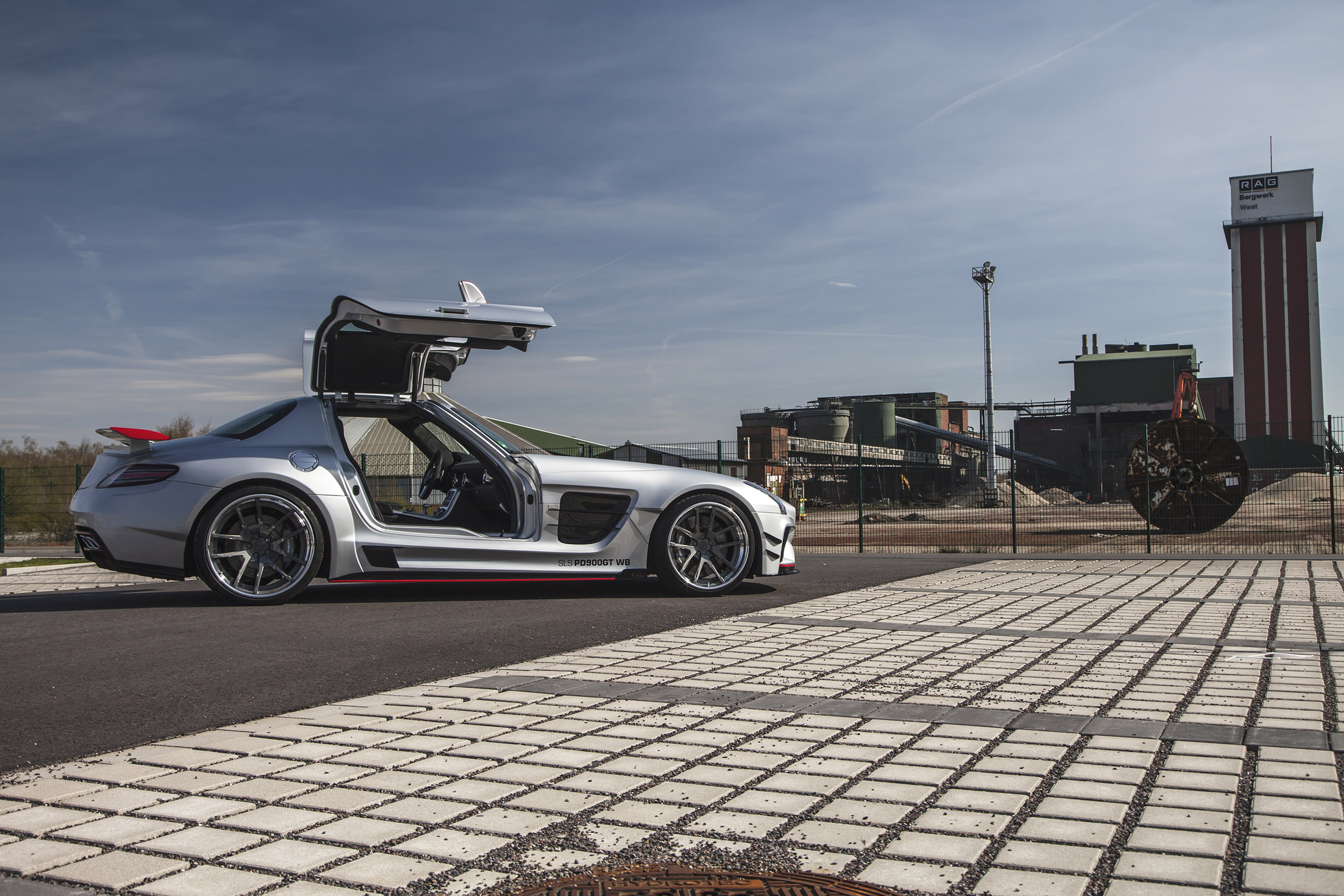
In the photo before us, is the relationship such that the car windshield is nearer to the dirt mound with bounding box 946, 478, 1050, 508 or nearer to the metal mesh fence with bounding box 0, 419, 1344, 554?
the metal mesh fence with bounding box 0, 419, 1344, 554

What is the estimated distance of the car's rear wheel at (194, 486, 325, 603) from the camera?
22.7 ft

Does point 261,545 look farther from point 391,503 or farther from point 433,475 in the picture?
point 433,475

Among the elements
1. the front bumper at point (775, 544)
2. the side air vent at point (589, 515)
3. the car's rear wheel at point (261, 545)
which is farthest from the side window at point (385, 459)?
the front bumper at point (775, 544)

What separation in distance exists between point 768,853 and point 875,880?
10.8 inches

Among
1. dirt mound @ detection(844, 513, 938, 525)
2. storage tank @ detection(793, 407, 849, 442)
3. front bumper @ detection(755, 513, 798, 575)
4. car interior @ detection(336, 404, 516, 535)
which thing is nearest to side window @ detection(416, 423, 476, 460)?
car interior @ detection(336, 404, 516, 535)

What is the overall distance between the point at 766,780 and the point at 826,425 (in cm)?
6365

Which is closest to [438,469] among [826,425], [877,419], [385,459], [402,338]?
[402,338]

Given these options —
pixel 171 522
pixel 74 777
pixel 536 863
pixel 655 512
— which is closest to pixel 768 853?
pixel 536 863

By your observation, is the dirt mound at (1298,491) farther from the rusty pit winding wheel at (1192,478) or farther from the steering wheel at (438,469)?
the steering wheel at (438,469)

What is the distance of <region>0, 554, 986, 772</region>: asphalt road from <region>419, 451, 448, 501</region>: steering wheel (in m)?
0.84

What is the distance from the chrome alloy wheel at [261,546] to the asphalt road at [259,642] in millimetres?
213

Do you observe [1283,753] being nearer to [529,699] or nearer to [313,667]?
[529,699]

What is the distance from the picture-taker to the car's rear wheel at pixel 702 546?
7586 mm

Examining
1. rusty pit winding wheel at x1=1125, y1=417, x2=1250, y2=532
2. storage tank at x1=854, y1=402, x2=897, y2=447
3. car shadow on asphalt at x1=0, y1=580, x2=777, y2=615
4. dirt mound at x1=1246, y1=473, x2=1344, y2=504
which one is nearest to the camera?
car shadow on asphalt at x1=0, y1=580, x2=777, y2=615
